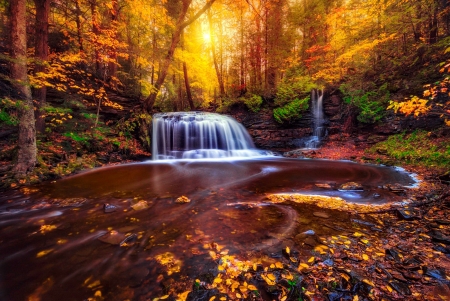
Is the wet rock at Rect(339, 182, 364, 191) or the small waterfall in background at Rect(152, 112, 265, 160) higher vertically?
the small waterfall in background at Rect(152, 112, 265, 160)

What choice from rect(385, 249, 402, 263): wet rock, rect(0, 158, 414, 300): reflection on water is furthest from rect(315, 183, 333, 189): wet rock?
rect(385, 249, 402, 263): wet rock

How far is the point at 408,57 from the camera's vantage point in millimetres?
11492

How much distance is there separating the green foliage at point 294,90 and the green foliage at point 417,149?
19.4 ft

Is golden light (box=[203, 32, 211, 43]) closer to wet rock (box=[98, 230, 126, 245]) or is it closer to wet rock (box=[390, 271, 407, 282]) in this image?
wet rock (box=[98, 230, 126, 245])

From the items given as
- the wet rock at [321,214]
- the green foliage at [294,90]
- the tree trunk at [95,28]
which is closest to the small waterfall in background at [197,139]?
the green foliage at [294,90]

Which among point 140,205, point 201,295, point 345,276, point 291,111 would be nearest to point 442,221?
point 345,276

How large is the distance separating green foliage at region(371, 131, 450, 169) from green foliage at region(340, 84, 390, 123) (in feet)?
5.50

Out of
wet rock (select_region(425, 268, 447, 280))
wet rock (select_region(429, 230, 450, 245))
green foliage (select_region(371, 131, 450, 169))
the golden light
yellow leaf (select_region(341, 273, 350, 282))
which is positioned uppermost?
the golden light

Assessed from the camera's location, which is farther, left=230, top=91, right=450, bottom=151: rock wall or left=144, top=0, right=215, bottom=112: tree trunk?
left=230, top=91, right=450, bottom=151: rock wall

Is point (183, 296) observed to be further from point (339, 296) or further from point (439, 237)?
point (439, 237)

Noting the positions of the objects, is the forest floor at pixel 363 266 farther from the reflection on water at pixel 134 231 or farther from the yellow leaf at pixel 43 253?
the yellow leaf at pixel 43 253

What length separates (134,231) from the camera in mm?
3162

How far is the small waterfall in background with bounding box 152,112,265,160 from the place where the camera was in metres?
12.6

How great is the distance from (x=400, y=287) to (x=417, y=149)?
384 inches
